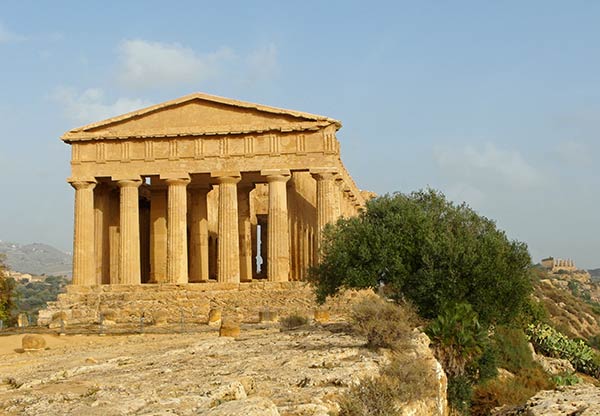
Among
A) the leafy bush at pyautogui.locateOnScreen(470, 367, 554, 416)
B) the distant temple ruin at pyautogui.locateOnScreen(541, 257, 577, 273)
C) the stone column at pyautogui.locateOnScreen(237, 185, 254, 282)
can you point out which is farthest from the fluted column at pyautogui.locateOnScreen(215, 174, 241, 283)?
the distant temple ruin at pyautogui.locateOnScreen(541, 257, 577, 273)

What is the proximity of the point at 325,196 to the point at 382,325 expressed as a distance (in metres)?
20.1

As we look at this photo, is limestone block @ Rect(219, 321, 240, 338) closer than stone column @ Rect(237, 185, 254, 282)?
Yes

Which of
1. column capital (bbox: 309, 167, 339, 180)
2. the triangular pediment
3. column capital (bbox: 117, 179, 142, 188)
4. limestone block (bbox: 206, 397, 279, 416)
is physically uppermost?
the triangular pediment

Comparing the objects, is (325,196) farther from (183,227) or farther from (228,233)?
(183,227)

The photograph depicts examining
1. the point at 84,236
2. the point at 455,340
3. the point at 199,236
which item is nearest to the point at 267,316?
the point at 455,340

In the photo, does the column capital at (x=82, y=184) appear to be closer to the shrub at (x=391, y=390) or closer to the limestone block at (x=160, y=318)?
the limestone block at (x=160, y=318)

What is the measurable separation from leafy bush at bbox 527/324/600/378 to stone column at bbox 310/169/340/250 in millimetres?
10459

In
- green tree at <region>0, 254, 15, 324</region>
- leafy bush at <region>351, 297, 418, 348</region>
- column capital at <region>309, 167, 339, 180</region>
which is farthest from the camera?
green tree at <region>0, 254, 15, 324</region>

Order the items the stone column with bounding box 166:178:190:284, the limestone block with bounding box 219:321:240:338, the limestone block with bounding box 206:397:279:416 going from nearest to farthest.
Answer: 1. the limestone block with bounding box 206:397:279:416
2. the limestone block with bounding box 219:321:240:338
3. the stone column with bounding box 166:178:190:284

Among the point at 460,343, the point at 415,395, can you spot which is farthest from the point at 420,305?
the point at 415,395

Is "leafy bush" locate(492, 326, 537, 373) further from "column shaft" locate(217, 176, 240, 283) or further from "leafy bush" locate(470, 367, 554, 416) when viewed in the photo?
"column shaft" locate(217, 176, 240, 283)

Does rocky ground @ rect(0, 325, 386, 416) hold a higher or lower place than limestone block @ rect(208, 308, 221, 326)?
lower

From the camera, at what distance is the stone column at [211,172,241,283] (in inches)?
1452

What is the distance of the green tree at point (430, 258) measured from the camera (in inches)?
949
